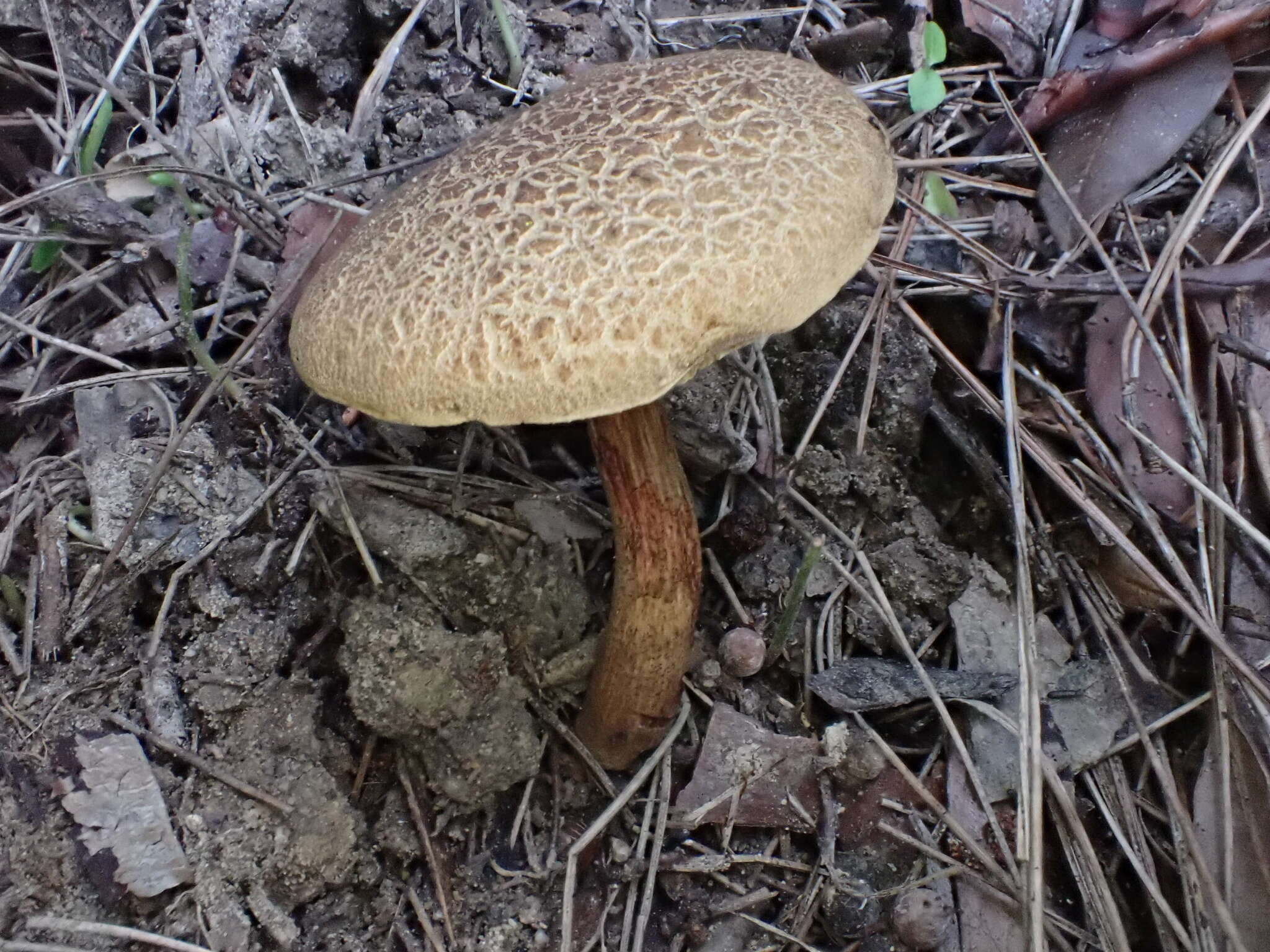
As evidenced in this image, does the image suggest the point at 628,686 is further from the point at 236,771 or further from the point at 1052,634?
the point at 1052,634

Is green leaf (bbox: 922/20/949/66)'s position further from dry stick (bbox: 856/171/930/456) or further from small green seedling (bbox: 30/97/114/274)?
small green seedling (bbox: 30/97/114/274)

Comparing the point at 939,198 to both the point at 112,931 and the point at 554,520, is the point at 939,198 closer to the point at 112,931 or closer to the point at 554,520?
the point at 554,520

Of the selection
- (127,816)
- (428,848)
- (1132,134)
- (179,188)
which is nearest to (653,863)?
(428,848)

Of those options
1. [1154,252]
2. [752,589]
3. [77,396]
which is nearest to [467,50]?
[77,396]

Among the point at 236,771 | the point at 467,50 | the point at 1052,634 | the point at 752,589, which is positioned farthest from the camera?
the point at 467,50

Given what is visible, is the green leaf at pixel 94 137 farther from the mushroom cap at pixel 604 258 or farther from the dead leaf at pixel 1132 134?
the dead leaf at pixel 1132 134
